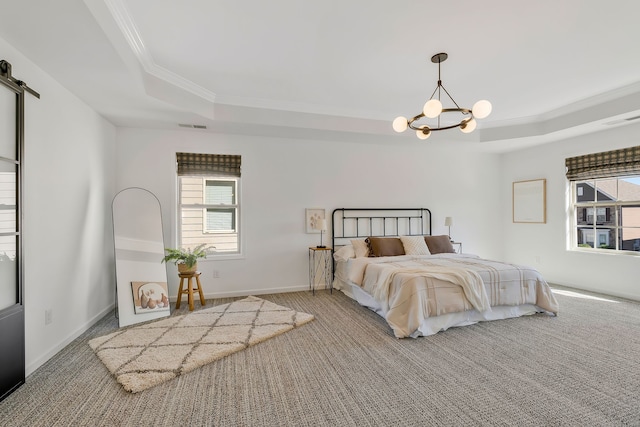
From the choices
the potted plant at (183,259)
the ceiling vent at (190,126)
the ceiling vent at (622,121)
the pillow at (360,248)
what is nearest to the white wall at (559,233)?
the ceiling vent at (622,121)

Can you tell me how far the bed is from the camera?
125 inches

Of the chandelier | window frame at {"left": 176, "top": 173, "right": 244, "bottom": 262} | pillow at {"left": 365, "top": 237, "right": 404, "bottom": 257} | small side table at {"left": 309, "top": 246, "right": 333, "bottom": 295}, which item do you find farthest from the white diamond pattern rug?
the chandelier

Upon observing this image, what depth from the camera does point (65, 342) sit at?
9.53 ft

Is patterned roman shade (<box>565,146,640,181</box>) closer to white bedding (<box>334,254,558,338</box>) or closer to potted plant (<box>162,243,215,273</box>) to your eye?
white bedding (<box>334,254,558,338</box>)

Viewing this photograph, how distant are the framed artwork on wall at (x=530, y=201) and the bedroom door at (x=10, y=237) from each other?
7030 millimetres

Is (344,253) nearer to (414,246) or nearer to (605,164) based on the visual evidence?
(414,246)

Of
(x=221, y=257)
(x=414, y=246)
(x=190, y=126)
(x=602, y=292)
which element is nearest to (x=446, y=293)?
(x=414, y=246)

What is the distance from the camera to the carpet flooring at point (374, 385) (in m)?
1.88

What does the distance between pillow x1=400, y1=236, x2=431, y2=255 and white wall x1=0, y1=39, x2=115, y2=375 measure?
165 inches

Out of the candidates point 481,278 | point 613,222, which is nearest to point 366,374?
point 481,278

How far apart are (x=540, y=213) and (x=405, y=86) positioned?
3.80m

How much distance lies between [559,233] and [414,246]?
105 inches

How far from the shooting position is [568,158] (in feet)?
16.9

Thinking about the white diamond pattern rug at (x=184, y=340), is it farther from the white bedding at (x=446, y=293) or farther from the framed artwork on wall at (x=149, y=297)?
the white bedding at (x=446, y=293)
